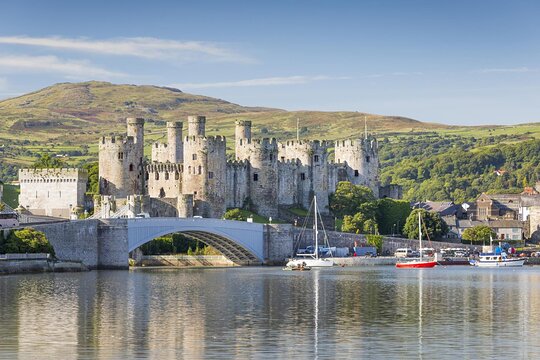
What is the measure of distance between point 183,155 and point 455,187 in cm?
8018

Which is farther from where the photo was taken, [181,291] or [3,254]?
[3,254]

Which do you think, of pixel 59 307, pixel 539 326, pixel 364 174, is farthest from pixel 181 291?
pixel 364 174

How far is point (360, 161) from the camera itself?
118062mm

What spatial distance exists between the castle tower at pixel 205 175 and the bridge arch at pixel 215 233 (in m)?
3.78

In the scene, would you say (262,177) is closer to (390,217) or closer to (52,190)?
(390,217)

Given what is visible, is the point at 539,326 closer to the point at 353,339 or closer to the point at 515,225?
the point at 353,339

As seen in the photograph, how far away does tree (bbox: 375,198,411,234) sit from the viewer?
113 metres

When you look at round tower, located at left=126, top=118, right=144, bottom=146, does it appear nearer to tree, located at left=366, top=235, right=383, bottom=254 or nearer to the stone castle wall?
the stone castle wall

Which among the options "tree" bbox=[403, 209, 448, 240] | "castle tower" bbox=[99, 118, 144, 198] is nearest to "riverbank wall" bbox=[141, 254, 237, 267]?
"castle tower" bbox=[99, 118, 144, 198]

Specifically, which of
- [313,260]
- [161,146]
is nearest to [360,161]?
[161,146]

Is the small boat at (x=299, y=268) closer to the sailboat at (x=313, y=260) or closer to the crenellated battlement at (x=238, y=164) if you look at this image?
the sailboat at (x=313, y=260)

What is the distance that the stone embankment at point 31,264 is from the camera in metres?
70.7

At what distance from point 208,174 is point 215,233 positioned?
1205 centimetres

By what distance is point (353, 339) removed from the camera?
3984cm
